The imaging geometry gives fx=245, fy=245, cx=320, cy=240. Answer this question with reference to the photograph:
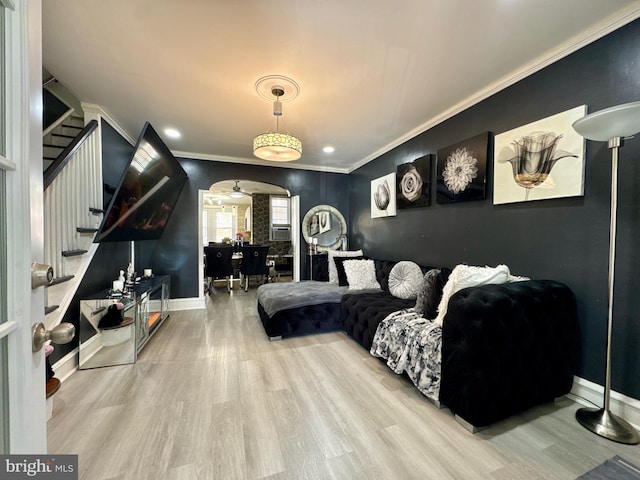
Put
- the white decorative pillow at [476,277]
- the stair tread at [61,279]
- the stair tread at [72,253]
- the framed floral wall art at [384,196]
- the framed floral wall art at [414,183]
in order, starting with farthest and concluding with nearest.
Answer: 1. the framed floral wall art at [384,196]
2. the framed floral wall art at [414,183]
3. the stair tread at [72,253]
4. the stair tread at [61,279]
5. the white decorative pillow at [476,277]

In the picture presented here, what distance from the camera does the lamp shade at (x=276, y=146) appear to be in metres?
2.25

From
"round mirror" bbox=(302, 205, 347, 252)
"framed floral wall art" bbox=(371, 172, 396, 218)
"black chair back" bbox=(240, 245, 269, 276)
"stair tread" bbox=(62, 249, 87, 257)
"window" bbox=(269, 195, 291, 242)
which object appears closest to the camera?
"stair tread" bbox=(62, 249, 87, 257)

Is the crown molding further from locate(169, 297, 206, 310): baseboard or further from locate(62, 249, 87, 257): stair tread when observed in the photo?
locate(169, 297, 206, 310): baseboard

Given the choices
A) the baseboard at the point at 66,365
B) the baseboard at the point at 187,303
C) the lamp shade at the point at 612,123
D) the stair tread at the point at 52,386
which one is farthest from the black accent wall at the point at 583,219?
the baseboard at the point at 187,303

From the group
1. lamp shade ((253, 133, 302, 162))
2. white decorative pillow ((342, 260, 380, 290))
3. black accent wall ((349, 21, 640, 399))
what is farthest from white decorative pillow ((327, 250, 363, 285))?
lamp shade ((253, 133, 302, 162))

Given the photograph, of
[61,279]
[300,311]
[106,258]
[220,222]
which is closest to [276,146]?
[300,311]

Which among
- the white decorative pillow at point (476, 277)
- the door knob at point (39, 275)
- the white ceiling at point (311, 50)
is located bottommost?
the white decorative pillow at point (476, 277)

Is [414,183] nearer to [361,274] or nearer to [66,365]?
[361,274]

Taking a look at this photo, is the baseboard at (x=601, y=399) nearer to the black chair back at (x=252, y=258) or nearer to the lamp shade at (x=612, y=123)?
the lamp shade at (x=612, y=123)

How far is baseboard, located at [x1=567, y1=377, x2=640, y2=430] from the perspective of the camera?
58.9 inches

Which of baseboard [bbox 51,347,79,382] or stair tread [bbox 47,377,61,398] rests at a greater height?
stair tread [bbox 47,377,61,398]

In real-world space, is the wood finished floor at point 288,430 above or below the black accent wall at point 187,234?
below

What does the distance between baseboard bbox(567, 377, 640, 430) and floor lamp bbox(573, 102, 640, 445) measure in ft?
0.15

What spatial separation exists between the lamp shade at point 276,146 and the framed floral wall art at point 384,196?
65.3 inches
